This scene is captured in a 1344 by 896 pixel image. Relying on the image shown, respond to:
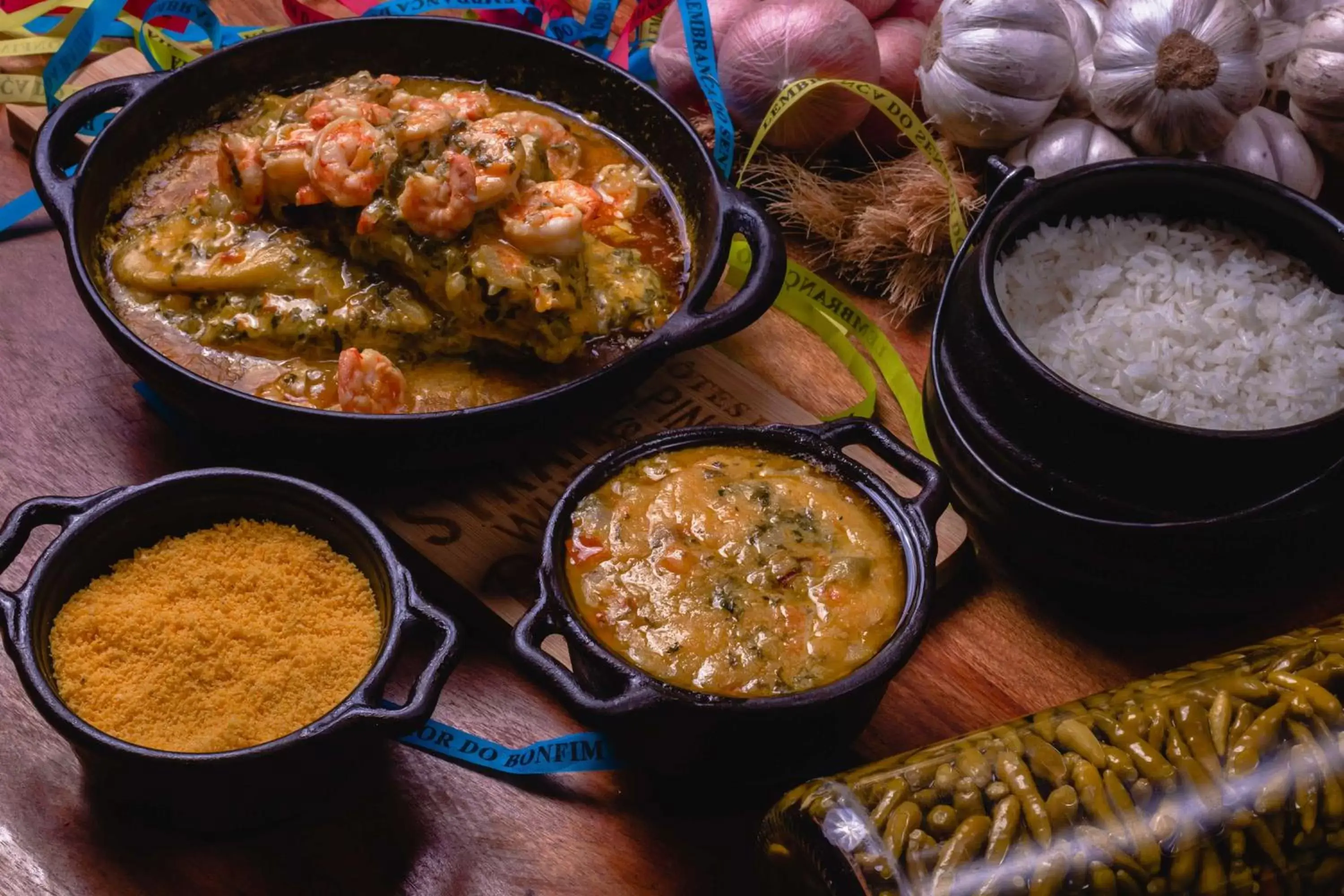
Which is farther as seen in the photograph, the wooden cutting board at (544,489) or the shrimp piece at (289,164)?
the shrimp piece at (289,164)

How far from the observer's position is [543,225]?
2.15 m

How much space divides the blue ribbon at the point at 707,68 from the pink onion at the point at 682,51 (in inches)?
4.0

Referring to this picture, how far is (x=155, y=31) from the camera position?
2.87m

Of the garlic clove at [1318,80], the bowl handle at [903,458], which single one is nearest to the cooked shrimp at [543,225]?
the bowl handle at [903,458]

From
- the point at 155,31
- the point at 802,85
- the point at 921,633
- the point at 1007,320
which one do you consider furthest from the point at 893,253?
the point at 155,31

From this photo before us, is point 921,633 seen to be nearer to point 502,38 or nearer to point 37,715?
point 37,715

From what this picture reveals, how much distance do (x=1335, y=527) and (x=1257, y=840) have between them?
0.77 meters

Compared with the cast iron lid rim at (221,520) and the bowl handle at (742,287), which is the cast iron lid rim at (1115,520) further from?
the cast iron lid rim at (221,520)

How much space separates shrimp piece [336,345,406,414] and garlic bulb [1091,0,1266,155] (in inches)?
61.8

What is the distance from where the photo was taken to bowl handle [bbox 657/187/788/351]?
2119mm

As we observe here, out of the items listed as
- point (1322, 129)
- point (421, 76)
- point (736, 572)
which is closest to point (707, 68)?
point (421, 76)

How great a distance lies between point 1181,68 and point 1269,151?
0.99ft

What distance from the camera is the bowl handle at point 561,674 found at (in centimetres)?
161

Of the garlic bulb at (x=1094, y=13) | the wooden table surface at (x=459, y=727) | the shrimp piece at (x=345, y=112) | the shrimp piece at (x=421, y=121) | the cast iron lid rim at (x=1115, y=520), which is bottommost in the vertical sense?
the wooden table surface at (x=459, y=727)
